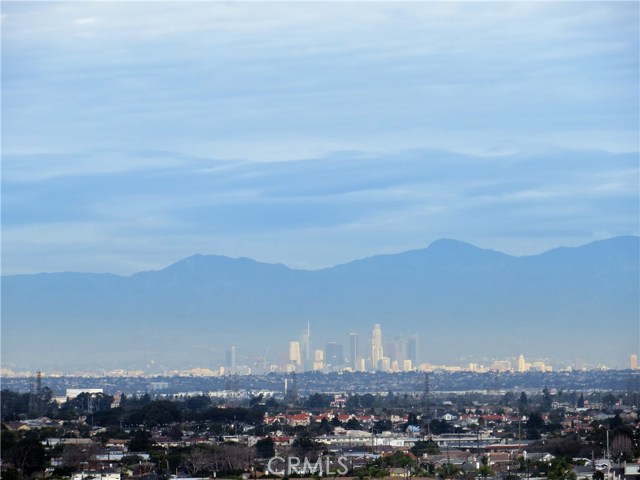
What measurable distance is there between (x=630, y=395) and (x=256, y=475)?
10127cm

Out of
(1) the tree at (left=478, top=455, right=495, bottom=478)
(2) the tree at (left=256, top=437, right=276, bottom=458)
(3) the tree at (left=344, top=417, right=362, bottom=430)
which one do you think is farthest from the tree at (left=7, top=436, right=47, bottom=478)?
(3) the tree at (left=344, top=417, right=362, bottom=430)

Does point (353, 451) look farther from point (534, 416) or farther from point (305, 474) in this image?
point (534, 416)

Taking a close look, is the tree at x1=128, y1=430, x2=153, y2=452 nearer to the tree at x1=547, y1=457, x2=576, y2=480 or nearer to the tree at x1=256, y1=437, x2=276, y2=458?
the tree at x1=256, y1=437, x2=276, y2=458

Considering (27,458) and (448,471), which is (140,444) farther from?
(448,471)

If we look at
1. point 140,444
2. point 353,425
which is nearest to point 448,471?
point 140,444

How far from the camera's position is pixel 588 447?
66.9 m

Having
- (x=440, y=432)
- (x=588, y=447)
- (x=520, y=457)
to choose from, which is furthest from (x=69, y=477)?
(x=440, y=432)
